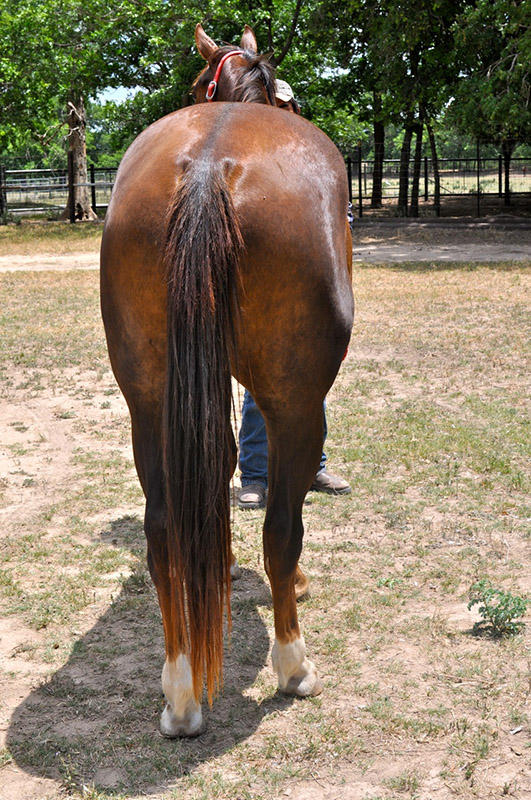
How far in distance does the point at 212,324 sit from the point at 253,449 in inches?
90.8

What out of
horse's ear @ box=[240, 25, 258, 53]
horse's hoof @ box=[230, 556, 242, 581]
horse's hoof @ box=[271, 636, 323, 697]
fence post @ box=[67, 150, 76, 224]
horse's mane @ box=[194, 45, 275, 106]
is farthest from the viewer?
fence post @ box=[67, 150, 76, 224]

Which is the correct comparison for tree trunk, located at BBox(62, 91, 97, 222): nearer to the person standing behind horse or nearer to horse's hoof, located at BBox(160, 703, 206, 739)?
the person standing behind horse

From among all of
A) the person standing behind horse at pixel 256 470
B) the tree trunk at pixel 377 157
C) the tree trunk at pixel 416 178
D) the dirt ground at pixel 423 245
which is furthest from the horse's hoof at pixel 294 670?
the tree trunk at pixel 377 157

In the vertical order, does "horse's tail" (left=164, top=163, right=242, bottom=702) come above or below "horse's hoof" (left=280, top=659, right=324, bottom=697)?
above

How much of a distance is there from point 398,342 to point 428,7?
12809mm

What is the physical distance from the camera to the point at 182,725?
2.49 metres

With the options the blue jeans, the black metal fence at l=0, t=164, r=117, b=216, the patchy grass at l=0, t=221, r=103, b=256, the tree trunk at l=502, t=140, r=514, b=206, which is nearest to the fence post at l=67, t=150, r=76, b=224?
the black metal fence at l=0, t=164, r=117, b=216

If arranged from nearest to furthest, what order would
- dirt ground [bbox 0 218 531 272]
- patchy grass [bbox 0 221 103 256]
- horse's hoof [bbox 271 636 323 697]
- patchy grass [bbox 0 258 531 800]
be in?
patchy grass [bbox 0 258 531 800] < horse's hoof [bbox 271 636 323 697] < dirt ground [bbox 0 218 531 272] < patchy grass [bbox 0 221 103 256]

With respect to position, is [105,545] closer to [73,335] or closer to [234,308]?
[234,308]

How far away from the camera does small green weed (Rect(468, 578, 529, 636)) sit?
3.04m

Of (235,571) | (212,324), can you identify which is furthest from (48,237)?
(212,324)

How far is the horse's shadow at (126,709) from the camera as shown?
2.37 meters

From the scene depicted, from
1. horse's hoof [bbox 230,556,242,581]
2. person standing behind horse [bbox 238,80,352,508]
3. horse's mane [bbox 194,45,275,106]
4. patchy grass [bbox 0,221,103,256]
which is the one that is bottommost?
horse's hoof [bbox 230,556,242,581]

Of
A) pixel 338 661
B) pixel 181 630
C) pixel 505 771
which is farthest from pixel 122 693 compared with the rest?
pixel 505 771
